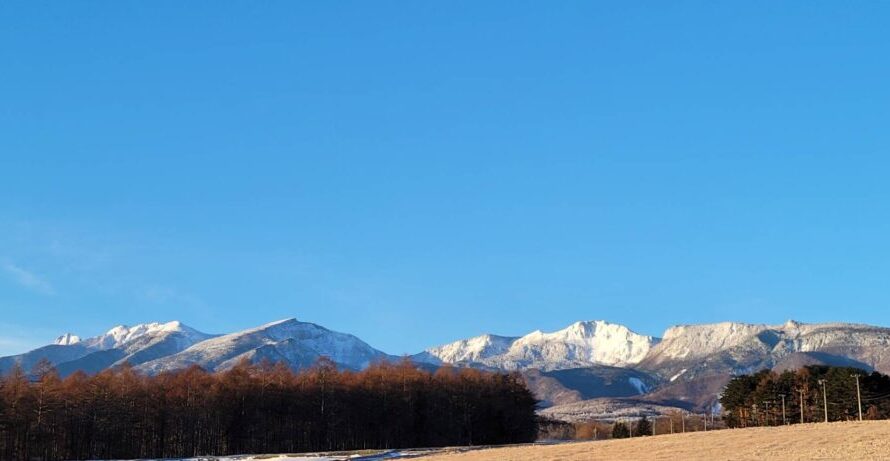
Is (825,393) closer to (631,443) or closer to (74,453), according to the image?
(631,443)

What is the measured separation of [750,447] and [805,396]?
9769cm

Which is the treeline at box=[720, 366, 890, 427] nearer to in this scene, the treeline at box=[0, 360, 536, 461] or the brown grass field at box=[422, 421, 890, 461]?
the treeline at box=[0, 360, 536, 461]

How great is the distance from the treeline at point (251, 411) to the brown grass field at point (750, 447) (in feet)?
218

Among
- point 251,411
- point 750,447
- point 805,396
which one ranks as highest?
point 805,396

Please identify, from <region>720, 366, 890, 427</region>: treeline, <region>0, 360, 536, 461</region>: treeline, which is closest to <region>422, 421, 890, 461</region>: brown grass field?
<region>720, 366, 890, 427</region>: treeline

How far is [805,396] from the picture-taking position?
165 metres

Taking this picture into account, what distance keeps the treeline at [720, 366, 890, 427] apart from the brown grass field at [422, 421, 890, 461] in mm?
62016

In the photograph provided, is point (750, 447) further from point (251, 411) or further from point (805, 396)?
point (805, 396)

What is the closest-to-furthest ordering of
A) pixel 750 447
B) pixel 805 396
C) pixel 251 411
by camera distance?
pixel 750 447, pixel 251 411, pixel 805 396

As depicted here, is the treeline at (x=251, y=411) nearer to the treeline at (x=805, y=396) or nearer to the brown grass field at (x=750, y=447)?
the treeline at (x=805, y=396)

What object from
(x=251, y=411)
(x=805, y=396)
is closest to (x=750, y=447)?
(x=251, y=411)

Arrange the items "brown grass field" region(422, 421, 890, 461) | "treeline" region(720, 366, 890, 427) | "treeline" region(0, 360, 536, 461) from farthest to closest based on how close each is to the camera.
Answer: "treeline" region(720, 366, 890, 427) → "treeline" region(0, 360, 536, 461) → "brown grass field" region(422, 421, 890, 461)

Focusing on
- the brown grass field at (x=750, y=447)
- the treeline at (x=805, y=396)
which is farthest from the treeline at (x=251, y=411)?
the brown grass field at (x=750, y=447)

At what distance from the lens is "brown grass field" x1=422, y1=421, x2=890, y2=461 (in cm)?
6750
